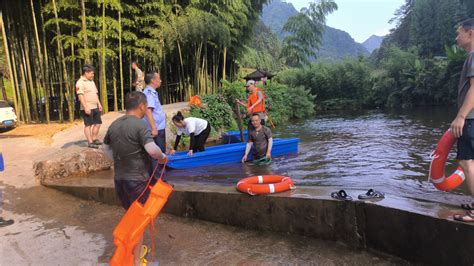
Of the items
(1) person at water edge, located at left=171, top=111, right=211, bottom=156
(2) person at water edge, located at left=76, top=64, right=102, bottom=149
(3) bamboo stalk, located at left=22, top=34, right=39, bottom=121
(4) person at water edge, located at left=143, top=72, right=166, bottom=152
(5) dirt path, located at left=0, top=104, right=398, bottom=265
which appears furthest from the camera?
(3) bamboo stalk, located at left=22, top=34, right=39, bottom=121

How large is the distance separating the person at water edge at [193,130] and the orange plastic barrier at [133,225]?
388 centimetres

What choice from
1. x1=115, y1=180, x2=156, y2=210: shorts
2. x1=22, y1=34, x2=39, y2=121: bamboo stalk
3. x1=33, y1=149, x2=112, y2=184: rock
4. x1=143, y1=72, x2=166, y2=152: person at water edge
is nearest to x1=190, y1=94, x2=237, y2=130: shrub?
x1=33, y1=149, x2=112, y2=184: rock

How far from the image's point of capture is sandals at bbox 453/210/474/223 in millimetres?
2801

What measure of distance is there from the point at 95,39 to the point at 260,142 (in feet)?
23.2

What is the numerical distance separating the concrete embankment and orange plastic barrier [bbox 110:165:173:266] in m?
1.42

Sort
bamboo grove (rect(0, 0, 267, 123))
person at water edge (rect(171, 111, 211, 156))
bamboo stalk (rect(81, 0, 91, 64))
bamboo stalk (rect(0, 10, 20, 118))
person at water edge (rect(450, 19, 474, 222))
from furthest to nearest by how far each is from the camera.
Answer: bamboo grove (rect(0, 0, 267, 123)), bamboo stalk (rect(0, 10, 20, 118)), bamboo stalk (rect(81, 0, 91, 64)), person at water edge (rect(171, 111, 211, 156)), person at water edge (rect(450, 19, 474, 222))

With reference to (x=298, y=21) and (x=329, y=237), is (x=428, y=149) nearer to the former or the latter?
(x=329, y=237)

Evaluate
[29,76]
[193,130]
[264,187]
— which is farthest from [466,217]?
[29,76]

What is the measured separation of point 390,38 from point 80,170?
47.2 metres

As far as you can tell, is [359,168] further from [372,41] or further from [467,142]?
→ [372,41]

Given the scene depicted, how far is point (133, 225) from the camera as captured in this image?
2945mm

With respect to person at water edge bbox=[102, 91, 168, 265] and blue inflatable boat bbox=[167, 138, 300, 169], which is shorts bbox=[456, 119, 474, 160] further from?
blue inflatable boat bbox=[167, 138, 300, 169]

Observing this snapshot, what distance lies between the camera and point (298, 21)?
3178 cm

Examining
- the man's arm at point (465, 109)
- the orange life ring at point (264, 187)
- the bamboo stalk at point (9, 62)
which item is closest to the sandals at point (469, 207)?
the man's arm at point (465, 109)
